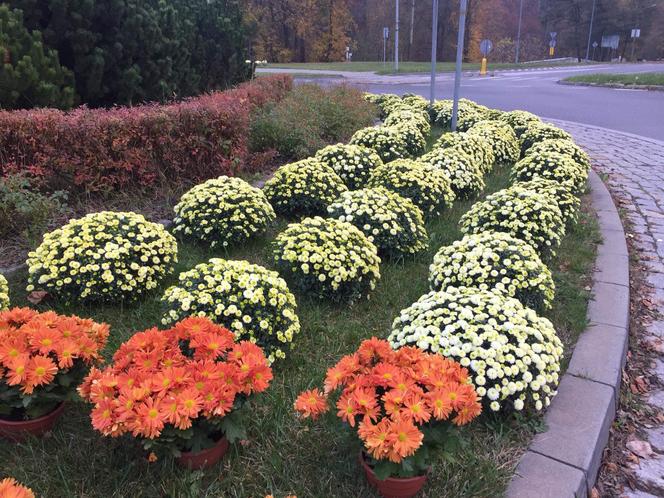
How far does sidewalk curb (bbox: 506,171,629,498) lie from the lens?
6.93ft

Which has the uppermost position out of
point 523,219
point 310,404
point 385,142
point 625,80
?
point 625,80

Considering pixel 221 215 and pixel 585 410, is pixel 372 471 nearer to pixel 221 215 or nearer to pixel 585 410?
pixel 585 410

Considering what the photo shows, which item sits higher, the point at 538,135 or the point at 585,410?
the point at 538,135

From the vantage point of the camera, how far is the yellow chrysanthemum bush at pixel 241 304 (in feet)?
8.86

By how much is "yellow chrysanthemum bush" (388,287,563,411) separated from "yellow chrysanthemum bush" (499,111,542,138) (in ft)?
20.6

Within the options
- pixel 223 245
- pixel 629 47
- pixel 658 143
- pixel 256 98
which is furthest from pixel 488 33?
pixel 223 245

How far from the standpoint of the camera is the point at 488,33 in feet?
174

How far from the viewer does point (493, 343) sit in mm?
2412

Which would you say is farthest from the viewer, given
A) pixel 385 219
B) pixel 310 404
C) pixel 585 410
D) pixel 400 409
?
pixel 385 219

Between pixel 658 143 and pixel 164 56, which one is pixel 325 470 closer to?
pixel 164 56

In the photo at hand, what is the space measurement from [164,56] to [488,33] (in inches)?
2102

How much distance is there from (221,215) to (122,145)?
1.14 meters

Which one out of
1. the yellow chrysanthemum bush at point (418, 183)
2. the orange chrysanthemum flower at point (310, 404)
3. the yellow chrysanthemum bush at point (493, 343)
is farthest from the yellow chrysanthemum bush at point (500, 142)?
the orange chrysanthemum flower at point (310, 404)

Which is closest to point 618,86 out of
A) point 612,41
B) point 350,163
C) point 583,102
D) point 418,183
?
point 583,102
